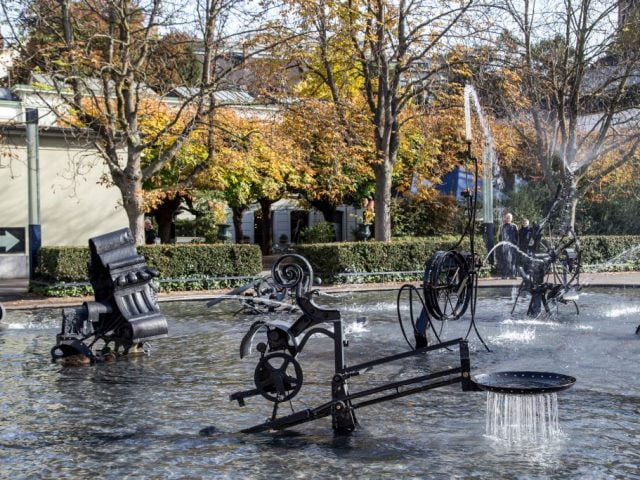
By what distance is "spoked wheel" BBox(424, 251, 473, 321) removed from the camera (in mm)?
9922

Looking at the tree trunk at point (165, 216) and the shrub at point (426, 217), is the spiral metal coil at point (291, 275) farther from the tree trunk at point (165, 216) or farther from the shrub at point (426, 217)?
the tree trunk at point (165, 216)

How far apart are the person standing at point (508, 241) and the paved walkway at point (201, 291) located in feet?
2.43

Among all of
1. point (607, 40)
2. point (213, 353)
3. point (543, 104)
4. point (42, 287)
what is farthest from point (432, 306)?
point (543, 104)

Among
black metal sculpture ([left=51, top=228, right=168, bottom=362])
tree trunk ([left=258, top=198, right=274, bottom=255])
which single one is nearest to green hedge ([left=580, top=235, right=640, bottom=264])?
tree trunk ([left=258, top=198, right=274, bottom=255])

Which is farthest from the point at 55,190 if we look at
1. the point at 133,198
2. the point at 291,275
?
the point at 291,275

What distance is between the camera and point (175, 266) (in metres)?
21.8

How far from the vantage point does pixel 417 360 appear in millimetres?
10414

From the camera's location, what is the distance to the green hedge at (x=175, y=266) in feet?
67.1

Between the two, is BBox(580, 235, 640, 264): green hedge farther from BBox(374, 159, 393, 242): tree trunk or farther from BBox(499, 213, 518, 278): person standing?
BBox(374, 159, 393, 242): tree trunk

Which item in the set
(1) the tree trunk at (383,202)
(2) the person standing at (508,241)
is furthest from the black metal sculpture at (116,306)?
(1) the tree trunk at (383,202)

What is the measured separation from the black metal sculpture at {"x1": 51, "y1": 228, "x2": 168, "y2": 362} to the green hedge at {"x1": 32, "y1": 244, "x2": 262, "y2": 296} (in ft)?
29.7

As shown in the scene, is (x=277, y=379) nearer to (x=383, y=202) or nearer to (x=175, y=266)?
(x=175, y=266)

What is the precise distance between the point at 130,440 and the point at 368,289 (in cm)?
1549

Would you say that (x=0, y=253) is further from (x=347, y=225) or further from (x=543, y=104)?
(x=347, y=225)
